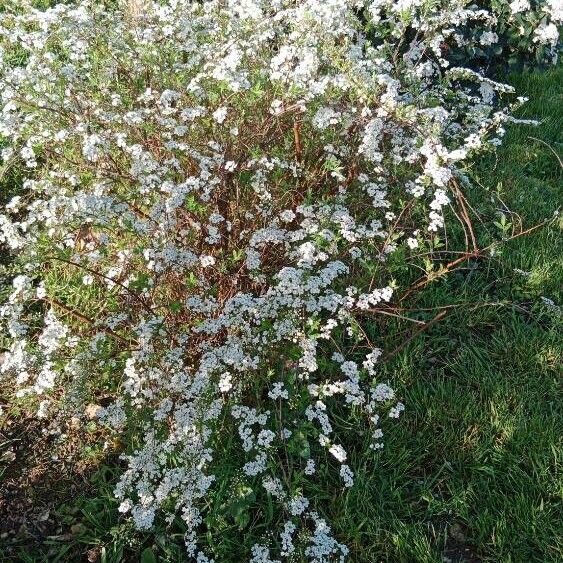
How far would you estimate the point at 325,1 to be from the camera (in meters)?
3.07

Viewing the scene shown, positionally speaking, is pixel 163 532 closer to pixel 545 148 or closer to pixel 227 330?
pixel 227 330

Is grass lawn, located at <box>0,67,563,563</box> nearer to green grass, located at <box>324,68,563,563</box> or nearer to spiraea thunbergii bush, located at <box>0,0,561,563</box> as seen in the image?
green grass, located at <box>324,68,563,563</box>

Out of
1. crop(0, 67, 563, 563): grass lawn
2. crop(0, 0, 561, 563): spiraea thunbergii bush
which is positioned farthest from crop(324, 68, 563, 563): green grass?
crop(0, 0, 561, 563): spiraea thunbergii bush

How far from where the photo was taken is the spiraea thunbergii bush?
95.7 inches

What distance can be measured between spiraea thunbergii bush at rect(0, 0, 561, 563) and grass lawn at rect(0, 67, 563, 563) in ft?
0.47

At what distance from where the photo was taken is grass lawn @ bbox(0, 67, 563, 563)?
7.94 ft

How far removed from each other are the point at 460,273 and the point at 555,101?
106 inches

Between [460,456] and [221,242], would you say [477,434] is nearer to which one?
[460,456]

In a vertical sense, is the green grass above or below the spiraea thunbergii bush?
below

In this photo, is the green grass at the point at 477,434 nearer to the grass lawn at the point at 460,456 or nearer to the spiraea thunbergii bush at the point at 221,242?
the grass lawn at the point at 460,456

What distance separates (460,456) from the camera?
268 cm

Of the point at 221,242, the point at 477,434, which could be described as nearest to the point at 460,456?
the point at 477,434

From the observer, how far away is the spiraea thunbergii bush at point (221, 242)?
2430mm

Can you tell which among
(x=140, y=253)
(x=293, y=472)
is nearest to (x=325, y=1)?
(x=140, y=253)
